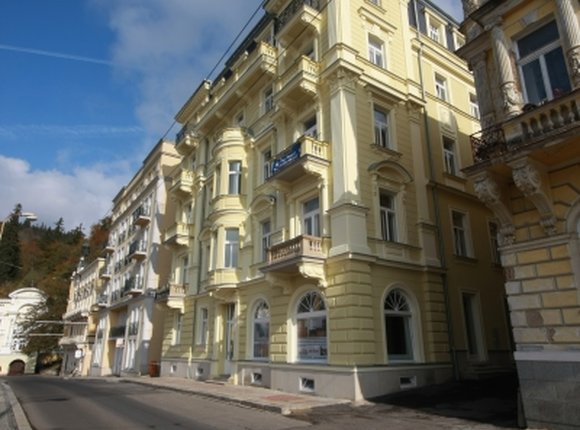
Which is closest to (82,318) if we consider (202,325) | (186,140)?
(186,140)

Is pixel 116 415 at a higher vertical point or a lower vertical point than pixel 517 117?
lower

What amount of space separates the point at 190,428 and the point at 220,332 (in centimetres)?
1178

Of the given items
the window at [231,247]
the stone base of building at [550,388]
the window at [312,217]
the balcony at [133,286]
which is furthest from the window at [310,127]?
the balcony at [133,286]

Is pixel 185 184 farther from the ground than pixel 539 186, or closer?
farther from the ground

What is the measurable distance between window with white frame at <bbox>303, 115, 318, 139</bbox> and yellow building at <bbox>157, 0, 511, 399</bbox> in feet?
0.21

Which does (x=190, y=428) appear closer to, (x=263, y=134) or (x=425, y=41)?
(x=263, y=134)

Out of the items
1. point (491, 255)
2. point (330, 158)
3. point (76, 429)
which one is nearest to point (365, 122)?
point (330, 158)

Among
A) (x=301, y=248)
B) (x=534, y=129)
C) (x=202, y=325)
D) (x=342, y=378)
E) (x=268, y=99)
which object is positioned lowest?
(x=342, y=378)

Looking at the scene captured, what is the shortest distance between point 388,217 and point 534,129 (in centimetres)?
818

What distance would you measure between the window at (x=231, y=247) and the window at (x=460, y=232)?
10.1 meters

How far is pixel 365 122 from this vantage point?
1708 cm

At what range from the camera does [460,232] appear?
19.6 metres

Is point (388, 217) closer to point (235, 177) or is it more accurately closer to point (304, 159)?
point (304, 159)

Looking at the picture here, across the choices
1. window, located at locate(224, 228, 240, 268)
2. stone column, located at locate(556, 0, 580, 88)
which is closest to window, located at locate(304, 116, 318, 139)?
window, located at locate(224, 228, 240, 268)
